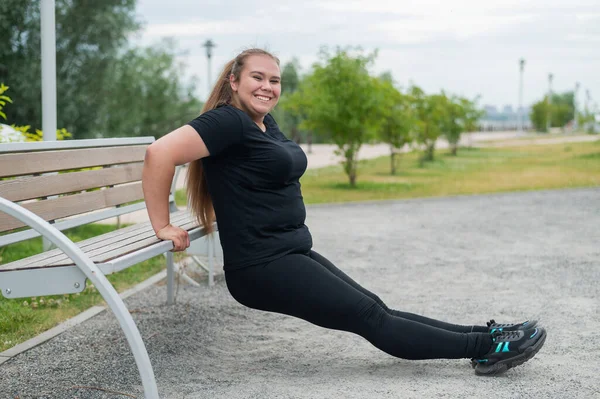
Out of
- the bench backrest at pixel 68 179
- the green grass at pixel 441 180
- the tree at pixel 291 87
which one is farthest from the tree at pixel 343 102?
the tree at pixel 291 87

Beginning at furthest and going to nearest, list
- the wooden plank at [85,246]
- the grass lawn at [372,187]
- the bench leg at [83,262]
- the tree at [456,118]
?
the tree at [456,118] < the grass lawn at [372,187] < the wooden plank at [85,246] < the bench leg at [83,262]

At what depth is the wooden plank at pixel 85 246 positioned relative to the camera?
118 inches

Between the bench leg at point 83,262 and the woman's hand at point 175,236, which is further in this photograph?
the woman's hand at point 175,236

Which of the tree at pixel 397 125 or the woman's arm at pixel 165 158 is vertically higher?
the tree at pixel 397 125

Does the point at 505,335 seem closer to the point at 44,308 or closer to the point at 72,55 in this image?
the point at 44,308


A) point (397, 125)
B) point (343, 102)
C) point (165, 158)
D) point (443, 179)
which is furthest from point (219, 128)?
point (397, 125)

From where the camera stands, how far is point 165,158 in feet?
9.86

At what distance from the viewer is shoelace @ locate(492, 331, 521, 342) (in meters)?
3.39

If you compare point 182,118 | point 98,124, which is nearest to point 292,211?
point 98,124

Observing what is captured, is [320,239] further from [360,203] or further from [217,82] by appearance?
[217,82]

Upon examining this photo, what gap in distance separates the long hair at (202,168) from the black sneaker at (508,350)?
1.48 m

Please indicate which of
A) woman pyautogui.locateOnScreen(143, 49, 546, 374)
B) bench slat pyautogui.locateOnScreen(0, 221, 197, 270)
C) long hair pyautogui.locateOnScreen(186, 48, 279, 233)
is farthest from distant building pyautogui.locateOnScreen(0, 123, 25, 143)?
woman pyautogui.locateOnScreen(143, 49, 546, 374)

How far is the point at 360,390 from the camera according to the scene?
334 cm

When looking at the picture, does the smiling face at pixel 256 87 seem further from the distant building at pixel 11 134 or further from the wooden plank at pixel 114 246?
the distant building at pixel 11 134
